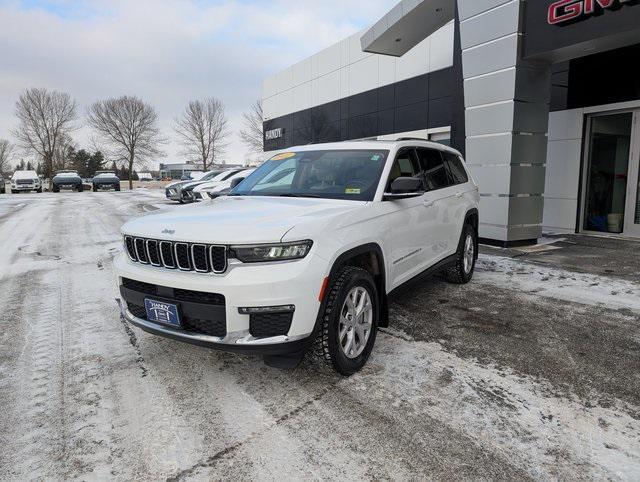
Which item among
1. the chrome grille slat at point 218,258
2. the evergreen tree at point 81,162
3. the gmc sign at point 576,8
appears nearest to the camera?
the chrome grille slat at point 218,258

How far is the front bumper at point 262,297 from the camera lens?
110 inches

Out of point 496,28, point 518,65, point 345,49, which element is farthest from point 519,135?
point 345,49

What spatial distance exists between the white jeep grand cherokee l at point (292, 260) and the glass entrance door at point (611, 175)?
7877 millimetres

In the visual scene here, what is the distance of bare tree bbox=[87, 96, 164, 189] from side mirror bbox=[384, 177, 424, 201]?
52520mm

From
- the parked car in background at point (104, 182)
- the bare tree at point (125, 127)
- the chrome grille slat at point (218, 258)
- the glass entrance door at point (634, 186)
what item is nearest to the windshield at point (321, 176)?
the chrome grille slat at point (218, 258)

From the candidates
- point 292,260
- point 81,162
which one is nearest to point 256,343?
point 292,260

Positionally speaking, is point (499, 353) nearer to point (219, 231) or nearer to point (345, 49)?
point (219, 231)

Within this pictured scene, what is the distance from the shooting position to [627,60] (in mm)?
9625

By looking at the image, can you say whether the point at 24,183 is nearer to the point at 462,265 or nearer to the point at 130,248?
the point at 130,248

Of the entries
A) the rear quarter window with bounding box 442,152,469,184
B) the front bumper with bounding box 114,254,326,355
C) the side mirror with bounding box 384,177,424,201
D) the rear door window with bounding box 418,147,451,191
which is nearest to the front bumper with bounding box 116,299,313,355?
the front bumper with bounding box 114,254,326,355

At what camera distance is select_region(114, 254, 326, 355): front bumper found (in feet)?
9.16

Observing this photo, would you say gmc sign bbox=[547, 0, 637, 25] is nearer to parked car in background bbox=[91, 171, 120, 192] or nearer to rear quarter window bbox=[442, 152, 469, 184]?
rear quarter window bbox=[442, 152, 469, 184]

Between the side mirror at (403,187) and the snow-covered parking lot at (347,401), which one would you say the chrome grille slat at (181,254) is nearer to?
the snow-covered parking lot at (347,401)

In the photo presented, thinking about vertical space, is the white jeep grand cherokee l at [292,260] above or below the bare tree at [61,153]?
below
